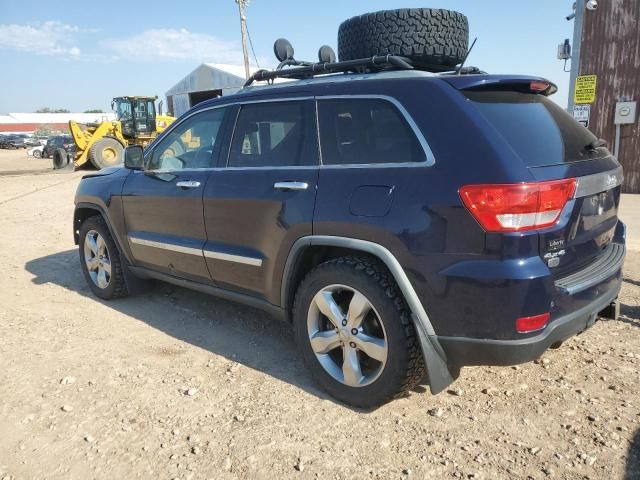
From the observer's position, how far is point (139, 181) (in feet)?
14.0

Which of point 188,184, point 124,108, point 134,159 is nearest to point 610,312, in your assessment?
point 188,184

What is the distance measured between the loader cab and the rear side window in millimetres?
20803

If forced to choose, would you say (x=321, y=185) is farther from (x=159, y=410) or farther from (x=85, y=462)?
(x=85, y=462)

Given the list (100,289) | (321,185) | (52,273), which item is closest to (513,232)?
(321,185)

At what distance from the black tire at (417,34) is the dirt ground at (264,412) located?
7.39 feet

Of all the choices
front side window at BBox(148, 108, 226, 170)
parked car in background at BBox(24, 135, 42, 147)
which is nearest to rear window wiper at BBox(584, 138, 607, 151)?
front side window at BBox(148, 108, 226, 170)

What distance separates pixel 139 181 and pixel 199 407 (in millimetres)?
2119

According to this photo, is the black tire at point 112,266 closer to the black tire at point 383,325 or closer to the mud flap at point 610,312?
the black tire at point 383,325

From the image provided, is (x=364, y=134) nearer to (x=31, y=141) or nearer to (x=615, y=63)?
(x=615, y=63)

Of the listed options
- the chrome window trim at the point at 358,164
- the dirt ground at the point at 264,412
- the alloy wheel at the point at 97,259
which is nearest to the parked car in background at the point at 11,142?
the alloy wheel at the point at 97,259

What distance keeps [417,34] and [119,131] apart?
2065 centimetres

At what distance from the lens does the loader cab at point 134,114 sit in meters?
21.7

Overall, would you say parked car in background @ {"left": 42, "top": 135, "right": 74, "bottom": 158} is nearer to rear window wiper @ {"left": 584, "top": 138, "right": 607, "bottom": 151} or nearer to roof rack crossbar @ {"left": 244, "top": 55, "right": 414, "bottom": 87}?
roof rack crossbar @ {"left": 244, "top": 55, "right": 414, "bottom": 87}

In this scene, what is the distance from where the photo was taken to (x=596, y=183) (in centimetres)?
262
